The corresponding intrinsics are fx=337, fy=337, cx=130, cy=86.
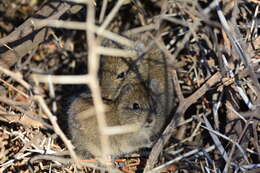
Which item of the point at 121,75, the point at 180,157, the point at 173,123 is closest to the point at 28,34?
the point at 121,75

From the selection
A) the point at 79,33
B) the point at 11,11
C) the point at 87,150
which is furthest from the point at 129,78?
the point at 11,11

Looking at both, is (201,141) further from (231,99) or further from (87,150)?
(87,150)

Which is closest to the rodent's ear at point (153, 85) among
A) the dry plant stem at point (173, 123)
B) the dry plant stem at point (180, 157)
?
the dry plant stem at point (173, 123)

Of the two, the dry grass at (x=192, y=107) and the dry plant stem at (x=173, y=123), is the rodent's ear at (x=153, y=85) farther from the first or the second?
the dry plant stem at (x=173, y=123)

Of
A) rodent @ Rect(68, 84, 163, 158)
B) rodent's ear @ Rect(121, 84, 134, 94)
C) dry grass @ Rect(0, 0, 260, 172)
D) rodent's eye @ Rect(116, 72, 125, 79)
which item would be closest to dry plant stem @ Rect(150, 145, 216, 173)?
dry grass @ Rect(0, 0, 260, 172)

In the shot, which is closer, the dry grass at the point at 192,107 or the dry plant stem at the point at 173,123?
the dry grass at the point at 192,107

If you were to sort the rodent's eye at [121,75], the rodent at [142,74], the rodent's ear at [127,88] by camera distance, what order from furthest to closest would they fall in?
the rodent's eye at [121,75]
the rodent at [142,74]
the rodent's ear at [127,88]

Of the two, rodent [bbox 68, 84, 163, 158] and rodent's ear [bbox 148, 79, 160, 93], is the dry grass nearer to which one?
rodent [bbox 68, 84, 163, 158]
